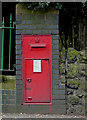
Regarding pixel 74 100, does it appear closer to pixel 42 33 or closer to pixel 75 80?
pixel 75 80

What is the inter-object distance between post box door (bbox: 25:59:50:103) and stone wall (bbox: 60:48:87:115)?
0.40 m

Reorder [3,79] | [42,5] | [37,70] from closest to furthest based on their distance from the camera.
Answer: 1. [42,5]
2. [37,70]
3. [3,79]

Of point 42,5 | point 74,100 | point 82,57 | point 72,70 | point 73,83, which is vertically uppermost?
point 42,5

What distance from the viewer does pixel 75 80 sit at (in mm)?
4594

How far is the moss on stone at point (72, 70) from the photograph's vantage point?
181 inches

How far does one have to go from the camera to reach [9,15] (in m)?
5.07

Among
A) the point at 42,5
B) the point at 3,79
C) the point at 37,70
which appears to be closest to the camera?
the point at 42,5

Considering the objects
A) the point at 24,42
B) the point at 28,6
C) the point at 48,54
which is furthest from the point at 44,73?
the point at 28,6

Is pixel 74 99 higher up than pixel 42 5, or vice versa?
pixel 42 5

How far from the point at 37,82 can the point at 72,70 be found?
861mm

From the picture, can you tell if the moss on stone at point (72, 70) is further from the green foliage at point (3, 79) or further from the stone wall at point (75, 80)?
the green foliage at point (3, 79)

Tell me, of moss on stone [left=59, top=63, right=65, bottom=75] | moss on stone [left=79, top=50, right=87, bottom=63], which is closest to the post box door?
moss on stone [left=59, top=63, right=65, bottom=75]

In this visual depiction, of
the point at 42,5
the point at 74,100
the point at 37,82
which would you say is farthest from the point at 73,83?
the point at 42,5

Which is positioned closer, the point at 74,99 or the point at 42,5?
the point at 42,5
